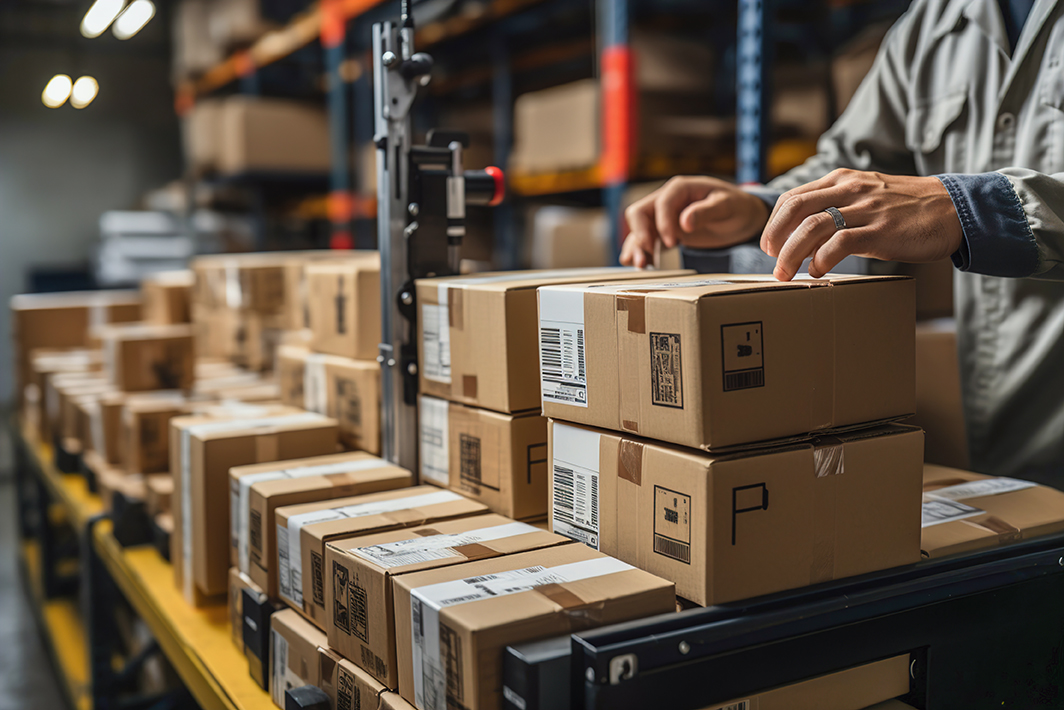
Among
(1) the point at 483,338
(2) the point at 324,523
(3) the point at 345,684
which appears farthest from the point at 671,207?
(3) the point at 345,684

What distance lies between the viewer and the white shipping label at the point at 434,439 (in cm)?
143

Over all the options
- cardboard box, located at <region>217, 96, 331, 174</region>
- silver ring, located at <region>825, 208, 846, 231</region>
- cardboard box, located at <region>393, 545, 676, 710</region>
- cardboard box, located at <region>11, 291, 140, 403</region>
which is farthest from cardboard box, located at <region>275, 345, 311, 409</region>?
cardboard box, located at <region>217, 96, 331, 174</region>

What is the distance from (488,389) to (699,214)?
1.74 ft

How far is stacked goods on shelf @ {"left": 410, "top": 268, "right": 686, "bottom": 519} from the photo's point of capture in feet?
4.15

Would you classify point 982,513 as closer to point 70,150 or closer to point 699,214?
point 699,214

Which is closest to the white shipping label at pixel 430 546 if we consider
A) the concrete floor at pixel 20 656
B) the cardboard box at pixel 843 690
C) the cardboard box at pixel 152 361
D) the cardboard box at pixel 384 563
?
the cardboard box at pixel 384 563

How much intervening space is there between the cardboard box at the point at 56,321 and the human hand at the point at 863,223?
3.68 meters

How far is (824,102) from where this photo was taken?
325 cm

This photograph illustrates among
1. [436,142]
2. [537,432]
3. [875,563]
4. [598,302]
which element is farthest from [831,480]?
[436,142]

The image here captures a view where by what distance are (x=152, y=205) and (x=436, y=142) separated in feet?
21.4

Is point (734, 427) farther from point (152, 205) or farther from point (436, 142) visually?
point (152, 205)

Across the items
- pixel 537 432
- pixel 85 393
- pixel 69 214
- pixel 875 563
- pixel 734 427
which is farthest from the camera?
pixel 69 214

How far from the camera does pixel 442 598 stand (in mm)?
941

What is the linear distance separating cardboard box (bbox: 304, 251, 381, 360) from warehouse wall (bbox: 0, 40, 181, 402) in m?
6.24
